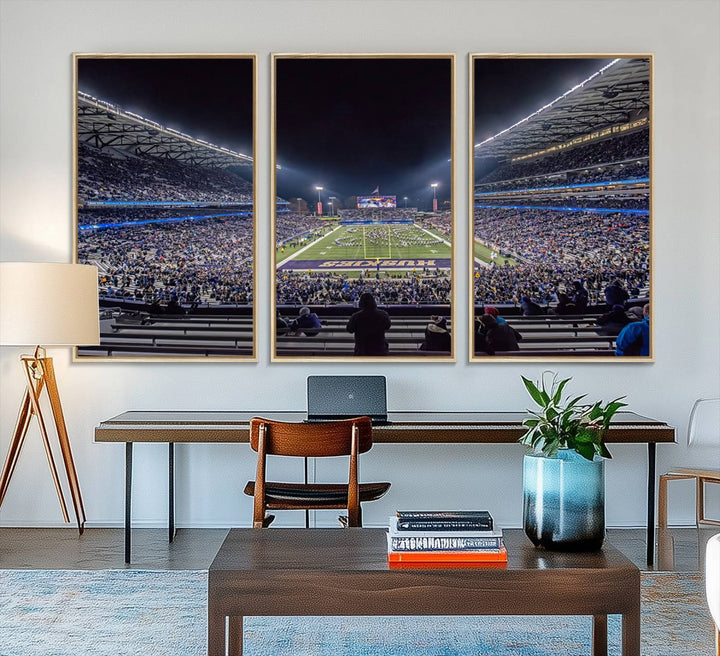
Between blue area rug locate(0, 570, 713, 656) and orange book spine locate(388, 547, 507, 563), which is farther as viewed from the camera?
blue area rug locate(0, 570, 713, 656)

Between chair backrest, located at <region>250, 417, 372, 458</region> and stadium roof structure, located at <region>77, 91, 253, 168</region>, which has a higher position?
stadium roof structure, located at <region>77, 91, 253, 168</region>

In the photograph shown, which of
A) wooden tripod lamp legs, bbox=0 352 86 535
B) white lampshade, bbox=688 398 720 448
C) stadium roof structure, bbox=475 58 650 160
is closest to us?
wooden tripod lamp legs, bbox=0 352 86 535

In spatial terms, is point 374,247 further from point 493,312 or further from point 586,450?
point 586,450

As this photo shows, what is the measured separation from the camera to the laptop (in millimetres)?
4059

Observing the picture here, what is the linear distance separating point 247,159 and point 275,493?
197 centimetres

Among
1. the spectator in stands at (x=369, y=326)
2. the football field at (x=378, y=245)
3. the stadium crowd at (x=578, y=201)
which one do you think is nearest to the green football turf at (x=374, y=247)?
the football field at (x=378, y=245)

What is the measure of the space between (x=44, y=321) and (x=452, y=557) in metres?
2.62

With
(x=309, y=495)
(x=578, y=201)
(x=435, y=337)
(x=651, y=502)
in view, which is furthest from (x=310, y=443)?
(x=578, y=201)

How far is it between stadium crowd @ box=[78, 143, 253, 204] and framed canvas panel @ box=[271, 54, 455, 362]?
0.94ft

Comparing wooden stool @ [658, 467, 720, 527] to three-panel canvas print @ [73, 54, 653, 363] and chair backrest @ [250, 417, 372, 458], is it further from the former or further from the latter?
chair backrest @ [250, 417, 372, 458]

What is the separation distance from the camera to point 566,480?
2293mm

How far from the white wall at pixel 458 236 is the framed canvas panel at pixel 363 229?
0.30 feet

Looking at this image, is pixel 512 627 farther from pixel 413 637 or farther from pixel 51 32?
pixel 51 32

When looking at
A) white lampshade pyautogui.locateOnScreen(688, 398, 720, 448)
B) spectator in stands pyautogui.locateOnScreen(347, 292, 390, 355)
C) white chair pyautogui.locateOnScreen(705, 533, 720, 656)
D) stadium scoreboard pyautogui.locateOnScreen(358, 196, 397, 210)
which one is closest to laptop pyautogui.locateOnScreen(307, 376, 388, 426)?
spectator in stands pyautogui.locateOnScreen(347, 292, 390, 355)
